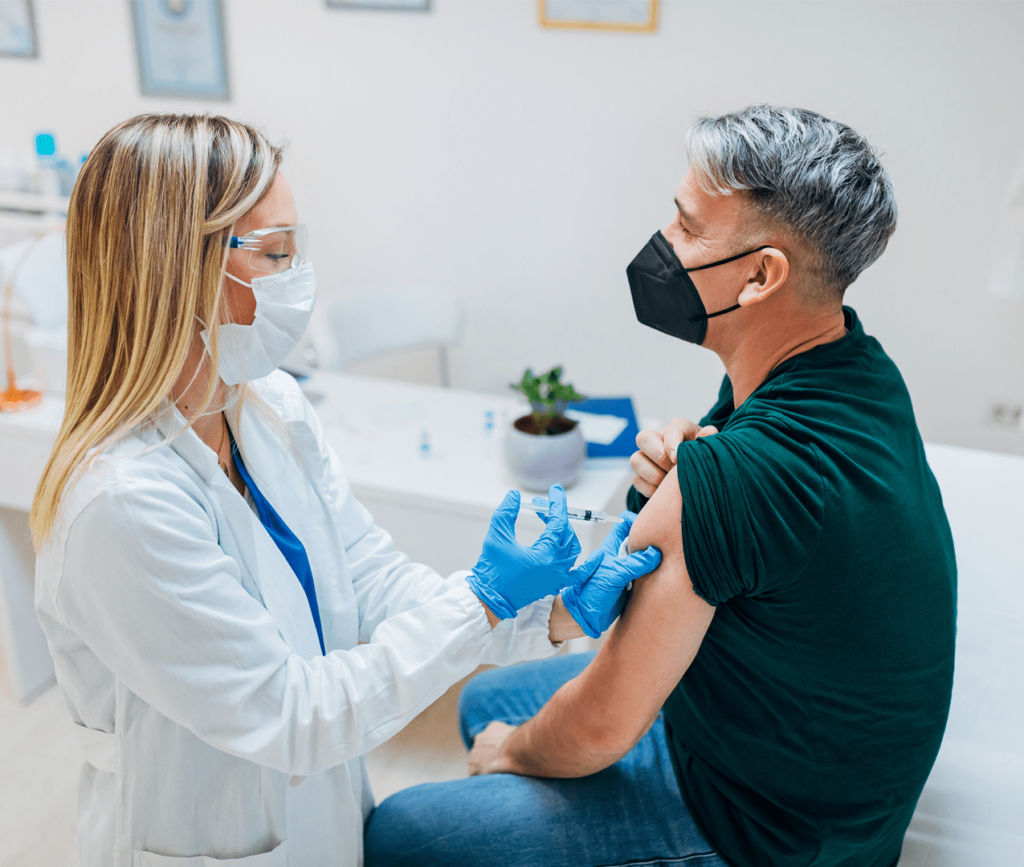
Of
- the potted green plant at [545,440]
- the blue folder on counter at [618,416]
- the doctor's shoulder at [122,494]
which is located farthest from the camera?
the blue folder on counter at [618,416]

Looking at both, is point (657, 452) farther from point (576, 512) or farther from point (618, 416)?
point (618, 416)

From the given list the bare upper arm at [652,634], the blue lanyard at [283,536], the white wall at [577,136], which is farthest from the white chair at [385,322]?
the bare upper arm at [652,634]

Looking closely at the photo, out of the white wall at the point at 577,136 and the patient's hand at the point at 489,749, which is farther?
the white wall at the point at 577,136

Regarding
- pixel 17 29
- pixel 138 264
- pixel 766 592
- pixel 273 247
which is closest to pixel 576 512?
pixel 766 592

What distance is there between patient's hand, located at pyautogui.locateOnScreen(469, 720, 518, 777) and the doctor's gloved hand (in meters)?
0.31

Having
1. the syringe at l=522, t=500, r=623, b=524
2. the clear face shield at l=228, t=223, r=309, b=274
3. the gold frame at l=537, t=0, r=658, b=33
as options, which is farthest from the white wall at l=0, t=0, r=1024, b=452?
the syringe at l=522, t=500, r=623, b=524

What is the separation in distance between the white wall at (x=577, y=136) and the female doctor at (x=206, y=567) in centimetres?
149

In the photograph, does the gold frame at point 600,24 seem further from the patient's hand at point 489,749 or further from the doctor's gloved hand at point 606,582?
the patient's hand at point 489,749

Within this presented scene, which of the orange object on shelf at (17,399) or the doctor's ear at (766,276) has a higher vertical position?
the doctor's ear at (766,276)

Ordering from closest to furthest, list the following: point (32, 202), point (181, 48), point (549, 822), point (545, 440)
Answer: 1. point (549, 822)
2. point (545, 440)
3. point (32, 202)
4. point (181, 48)

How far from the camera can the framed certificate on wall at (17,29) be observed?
3010 millimetres

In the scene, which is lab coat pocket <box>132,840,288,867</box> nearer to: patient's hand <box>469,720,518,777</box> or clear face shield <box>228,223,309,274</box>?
patient's hand <box>469,720,518,777</box>

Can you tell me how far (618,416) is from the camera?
2.05 metres

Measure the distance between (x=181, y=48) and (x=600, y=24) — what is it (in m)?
1.44
